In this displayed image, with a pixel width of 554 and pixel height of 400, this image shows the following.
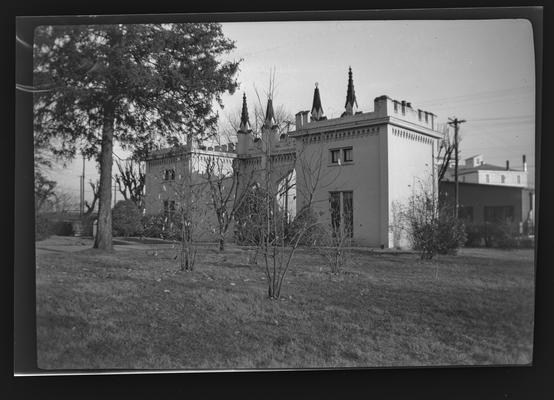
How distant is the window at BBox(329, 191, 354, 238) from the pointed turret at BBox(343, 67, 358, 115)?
783 mm

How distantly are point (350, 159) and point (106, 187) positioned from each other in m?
2.36

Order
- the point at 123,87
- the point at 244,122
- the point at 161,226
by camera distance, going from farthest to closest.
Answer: the point at 161,226
the point at 244,122
the point at 123,87

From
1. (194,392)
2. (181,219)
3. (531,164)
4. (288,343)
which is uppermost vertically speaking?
(531,164)

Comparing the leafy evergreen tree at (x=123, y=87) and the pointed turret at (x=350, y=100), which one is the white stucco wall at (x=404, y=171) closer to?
the pointed turret at (x=350, y=100)

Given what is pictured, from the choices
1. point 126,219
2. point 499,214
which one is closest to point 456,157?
point 499,214

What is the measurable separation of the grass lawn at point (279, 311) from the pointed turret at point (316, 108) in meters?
1.36

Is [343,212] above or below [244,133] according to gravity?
below

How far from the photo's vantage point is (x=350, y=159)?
12.4 feet

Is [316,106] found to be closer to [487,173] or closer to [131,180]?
[487,173]

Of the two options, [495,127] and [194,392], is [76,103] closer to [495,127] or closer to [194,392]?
[194,392]

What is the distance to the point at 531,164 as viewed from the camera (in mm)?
3602

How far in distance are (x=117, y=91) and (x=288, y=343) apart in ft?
9.24

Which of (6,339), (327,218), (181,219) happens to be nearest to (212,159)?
(181,219)

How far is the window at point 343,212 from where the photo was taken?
3.78 meters
